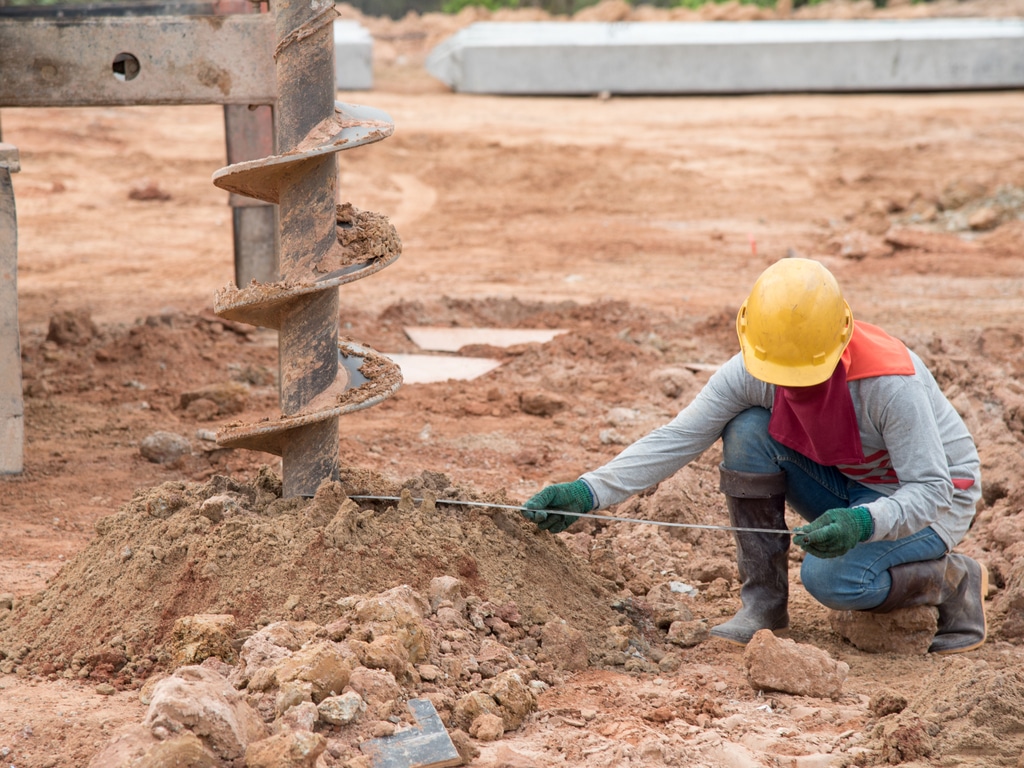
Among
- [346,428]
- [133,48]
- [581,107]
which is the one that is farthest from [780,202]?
[133,48]

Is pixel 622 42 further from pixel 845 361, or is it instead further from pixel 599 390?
pixel 845 361

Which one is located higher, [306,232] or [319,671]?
[306,232]

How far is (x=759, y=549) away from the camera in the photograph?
3730 millimetres

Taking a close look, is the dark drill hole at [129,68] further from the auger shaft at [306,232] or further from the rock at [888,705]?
the rock at [888,705]

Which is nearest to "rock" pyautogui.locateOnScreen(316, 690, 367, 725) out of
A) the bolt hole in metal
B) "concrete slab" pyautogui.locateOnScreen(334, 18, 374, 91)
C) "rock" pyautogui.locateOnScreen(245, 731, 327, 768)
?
"rock" pyautogui.locateOnScreen(245, 731, 327, 768)

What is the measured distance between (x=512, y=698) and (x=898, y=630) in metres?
1.50

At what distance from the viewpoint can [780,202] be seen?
12.4 metres

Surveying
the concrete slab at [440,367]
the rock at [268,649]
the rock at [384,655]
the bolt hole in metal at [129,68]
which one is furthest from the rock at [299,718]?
the concrete slab at [440,367]

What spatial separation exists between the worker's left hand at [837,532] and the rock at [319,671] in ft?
4.70

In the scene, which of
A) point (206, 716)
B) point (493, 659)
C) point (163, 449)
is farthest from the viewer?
point (163, 449)

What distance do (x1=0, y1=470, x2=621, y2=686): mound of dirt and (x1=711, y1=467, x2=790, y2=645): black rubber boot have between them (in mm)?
475

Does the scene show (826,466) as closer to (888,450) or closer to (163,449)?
(888,450)

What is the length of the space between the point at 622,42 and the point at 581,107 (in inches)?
67.8

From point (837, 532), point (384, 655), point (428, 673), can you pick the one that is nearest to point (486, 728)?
point (428, 673)
